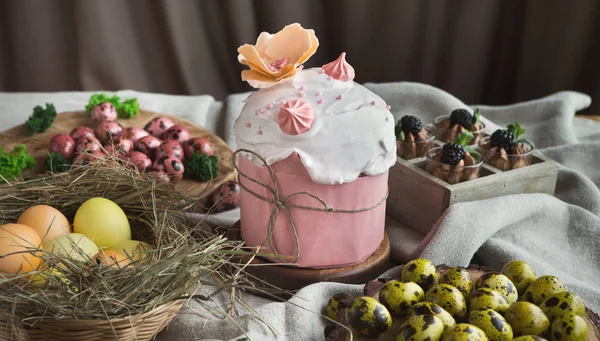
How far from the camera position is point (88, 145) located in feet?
4.57

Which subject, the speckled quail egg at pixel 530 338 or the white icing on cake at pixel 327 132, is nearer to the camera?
the speckled quail egg at pixel 530 338

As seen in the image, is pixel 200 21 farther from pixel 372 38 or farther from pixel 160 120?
pixel 160 120

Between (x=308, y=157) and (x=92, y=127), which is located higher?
(x=308, y=157)

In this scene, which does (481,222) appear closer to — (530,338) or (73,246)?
(530,338)

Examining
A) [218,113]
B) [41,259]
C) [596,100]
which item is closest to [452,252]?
[41,259]

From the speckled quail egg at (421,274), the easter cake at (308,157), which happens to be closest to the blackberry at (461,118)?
the easter cake at (308,157)

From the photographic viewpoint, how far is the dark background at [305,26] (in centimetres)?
221

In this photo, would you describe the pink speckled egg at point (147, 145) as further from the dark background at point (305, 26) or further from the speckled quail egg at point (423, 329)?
the dark background at point (305, 26)

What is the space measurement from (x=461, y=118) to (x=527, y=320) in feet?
2.08

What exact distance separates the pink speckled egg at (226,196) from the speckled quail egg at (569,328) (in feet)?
2.15

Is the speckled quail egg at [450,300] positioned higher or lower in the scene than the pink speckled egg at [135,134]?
higher

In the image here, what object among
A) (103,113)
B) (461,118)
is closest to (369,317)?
(461,118)

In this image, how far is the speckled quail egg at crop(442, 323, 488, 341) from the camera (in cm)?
83

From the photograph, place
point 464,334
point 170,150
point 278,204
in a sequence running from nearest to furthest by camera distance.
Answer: point 464,334
point 278,204
point 170,150
